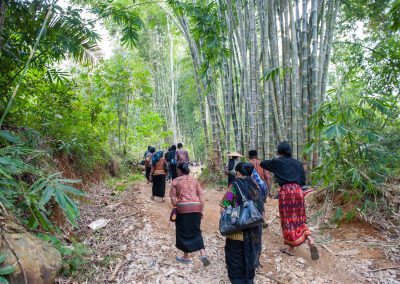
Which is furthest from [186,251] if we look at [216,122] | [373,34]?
[373,34]

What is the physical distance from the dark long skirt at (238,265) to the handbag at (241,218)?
18 cm

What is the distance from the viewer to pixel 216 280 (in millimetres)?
3033

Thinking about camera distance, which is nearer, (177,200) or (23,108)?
(177,200)

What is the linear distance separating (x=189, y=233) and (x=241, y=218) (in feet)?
3.41

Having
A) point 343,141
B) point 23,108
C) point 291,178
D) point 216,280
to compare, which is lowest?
point 216,280

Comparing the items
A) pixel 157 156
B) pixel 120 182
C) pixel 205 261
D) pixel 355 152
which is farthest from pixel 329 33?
pixel 120 182

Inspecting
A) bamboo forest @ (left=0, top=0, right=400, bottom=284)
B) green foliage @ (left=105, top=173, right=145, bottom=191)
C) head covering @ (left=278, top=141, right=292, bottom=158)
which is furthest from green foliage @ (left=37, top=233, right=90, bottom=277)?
green foliage @ (left=105, top=173, right=145, bottom=191)

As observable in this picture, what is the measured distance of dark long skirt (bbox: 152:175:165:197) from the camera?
20.1 ft

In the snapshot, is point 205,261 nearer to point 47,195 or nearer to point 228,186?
point 228,186

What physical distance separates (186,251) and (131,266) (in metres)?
0.60

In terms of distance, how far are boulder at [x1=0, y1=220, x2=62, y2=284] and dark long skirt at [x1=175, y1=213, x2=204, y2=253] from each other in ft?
4.55

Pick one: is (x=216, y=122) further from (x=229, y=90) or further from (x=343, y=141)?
(x=343, y=141)

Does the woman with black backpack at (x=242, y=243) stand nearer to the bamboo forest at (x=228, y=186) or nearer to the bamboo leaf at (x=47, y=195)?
the bamboo forest at (x=228, y=186)

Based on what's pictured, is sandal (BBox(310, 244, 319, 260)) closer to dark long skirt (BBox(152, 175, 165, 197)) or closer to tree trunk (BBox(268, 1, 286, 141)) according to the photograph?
tree trunk (BBox(268, 1, 286, 141))
